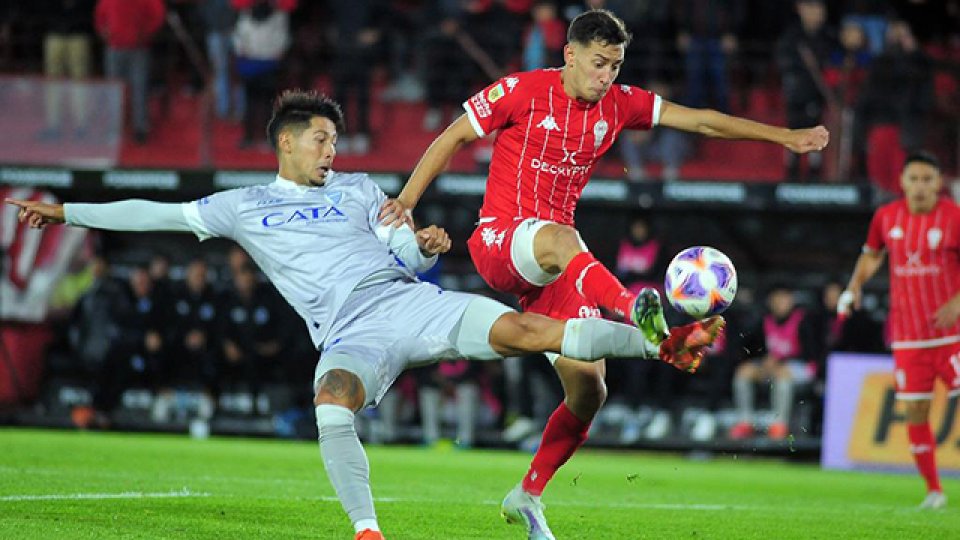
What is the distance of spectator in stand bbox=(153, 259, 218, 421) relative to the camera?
1745cm

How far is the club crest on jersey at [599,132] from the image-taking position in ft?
25.4

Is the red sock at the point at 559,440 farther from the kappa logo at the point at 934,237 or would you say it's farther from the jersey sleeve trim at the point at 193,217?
the kappa logo at the point at 934,237

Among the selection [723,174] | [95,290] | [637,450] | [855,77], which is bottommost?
[637,450]

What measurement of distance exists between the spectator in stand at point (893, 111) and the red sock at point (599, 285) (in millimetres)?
9796

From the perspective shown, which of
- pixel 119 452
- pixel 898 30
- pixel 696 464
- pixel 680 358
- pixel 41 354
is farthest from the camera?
pixel 41 354

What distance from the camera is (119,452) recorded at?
12.9 m

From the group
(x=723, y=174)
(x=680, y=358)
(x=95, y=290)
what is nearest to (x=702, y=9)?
(x=723, y=174)

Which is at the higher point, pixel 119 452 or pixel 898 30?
pixel 898 30

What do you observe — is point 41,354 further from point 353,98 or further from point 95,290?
point 353,98

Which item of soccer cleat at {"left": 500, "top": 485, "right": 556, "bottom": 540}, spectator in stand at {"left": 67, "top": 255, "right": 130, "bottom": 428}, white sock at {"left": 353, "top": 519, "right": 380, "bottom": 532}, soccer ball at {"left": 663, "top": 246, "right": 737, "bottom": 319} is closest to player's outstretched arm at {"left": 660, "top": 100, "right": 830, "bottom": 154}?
soccer ball at {"left": 663, "top": 246, "right": 737, "bottom": 319}

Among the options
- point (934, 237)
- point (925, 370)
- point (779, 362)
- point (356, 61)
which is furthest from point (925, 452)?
point (356, 61)

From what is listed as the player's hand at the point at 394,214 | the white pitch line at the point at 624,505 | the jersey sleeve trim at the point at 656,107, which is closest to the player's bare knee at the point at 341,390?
the player's hand at the point at 394,214

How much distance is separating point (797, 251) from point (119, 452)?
352 inches

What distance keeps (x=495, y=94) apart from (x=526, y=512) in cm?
212
